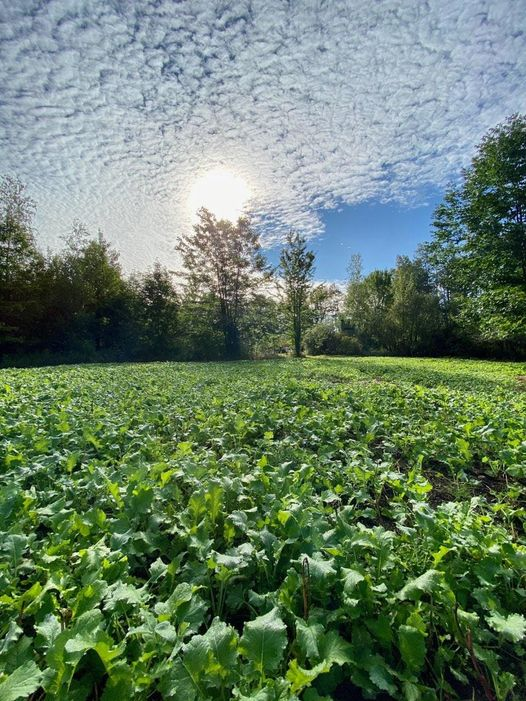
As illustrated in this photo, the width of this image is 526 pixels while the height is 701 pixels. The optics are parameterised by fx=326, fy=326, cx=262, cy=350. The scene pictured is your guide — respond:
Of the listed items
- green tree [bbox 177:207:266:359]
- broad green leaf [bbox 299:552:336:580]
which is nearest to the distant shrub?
green tree [bbox 177:207:266:359]

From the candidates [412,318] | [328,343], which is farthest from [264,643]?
[328,343]

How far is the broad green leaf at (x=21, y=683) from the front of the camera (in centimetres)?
83

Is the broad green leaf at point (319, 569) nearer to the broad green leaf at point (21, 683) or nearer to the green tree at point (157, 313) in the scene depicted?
the broad green leaf at point (21, 683)

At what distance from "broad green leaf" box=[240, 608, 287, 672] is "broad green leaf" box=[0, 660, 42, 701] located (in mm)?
566

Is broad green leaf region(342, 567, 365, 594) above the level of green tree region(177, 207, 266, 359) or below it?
below

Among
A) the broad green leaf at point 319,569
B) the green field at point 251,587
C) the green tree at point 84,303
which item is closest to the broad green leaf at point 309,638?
the green field at point 251,587

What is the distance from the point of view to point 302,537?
61.4 inches

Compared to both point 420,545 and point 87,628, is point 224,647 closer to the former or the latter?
point 87,628

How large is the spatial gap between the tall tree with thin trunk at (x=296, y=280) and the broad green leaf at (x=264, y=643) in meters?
26.8

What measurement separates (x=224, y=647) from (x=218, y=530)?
885 millimetres

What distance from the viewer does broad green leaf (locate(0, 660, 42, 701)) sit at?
0.83 meters

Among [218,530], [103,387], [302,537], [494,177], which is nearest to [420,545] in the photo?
[302,537]

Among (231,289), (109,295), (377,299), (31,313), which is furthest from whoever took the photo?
(377,299)

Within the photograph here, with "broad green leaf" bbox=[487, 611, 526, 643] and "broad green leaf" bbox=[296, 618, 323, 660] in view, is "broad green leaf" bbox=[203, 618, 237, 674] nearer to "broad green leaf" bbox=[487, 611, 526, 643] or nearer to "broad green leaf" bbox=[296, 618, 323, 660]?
"broad green leaf" bbox=[296, 618, 323, 660]
